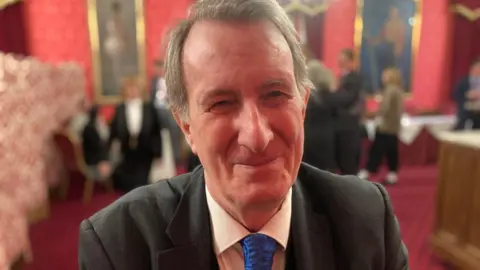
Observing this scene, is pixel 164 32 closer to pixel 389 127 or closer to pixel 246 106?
pixel 389 127

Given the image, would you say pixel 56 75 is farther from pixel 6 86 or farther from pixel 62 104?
pixel 6 86

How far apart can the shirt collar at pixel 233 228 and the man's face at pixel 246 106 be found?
0.41ft

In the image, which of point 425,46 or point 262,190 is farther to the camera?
point 425,46

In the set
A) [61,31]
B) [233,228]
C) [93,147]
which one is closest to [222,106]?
[233,228]

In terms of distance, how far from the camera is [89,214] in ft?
12.7

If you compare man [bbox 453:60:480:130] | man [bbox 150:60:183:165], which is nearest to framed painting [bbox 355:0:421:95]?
man [bbox 453:60:480:130]

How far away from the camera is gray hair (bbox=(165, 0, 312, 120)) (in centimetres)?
79

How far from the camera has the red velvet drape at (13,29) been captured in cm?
494

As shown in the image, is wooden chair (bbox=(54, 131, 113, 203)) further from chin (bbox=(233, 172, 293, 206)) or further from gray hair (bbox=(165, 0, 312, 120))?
chin (bbox=(233, 172, 293, 206))

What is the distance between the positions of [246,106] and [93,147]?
12.6 ft

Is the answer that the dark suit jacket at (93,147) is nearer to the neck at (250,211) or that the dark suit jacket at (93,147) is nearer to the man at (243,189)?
the man at (243,189)

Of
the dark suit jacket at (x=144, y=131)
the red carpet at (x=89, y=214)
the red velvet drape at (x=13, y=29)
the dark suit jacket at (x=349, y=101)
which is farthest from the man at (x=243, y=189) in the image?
the red velvet drape at (x=13, y=29)

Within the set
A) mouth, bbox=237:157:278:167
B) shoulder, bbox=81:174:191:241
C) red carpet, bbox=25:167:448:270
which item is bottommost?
red carpet, bbox=25:167:448:270

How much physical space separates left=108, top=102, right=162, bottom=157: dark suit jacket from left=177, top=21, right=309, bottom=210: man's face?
3248mm
